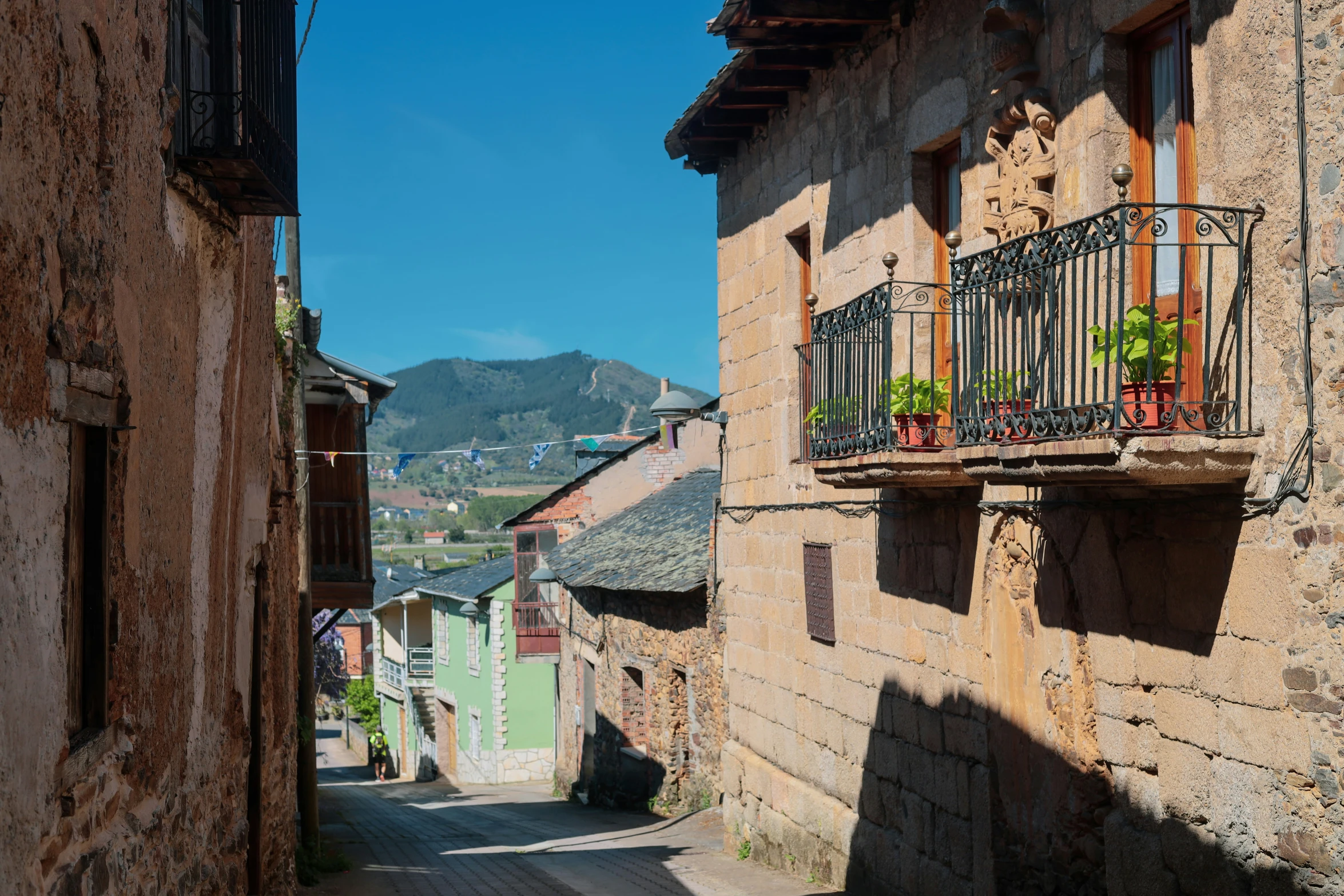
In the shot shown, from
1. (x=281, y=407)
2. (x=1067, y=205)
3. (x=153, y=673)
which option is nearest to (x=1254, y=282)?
(x=1067, y=205)

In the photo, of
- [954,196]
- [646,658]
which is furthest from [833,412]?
[646,658]

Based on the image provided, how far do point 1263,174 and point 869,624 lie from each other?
480 cm

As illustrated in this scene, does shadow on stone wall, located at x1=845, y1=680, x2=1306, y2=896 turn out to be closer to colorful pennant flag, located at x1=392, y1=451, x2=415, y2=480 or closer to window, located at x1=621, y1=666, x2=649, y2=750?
window, located at x1=621, y1=666, x2=649, y2=750

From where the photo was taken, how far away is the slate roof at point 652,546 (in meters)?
15.4

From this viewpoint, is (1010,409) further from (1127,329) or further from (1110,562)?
(1110,562)

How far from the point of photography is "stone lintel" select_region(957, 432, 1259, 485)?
4.92 meters

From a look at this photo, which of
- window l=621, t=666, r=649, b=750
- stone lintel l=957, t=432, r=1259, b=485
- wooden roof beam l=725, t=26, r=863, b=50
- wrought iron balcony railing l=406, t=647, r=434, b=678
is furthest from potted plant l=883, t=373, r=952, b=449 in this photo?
wrought iron balcony railing l=406, t=647, r=434, b=678

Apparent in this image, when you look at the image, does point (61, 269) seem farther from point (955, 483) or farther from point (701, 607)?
point (701, 607)

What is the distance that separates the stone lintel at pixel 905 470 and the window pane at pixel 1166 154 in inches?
56.4

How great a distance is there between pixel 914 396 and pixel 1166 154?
1.98 metres

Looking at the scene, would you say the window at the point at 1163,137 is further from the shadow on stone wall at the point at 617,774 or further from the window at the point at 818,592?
the shadow on stone wall at the point at 617,774

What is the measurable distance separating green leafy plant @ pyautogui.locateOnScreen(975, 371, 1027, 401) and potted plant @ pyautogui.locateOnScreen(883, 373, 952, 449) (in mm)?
881

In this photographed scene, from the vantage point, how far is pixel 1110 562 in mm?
6141

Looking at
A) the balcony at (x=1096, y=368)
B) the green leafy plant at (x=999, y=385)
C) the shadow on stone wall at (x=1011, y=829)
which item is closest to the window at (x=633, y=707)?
the shadow on stone wall at (x=1011, y=829)
